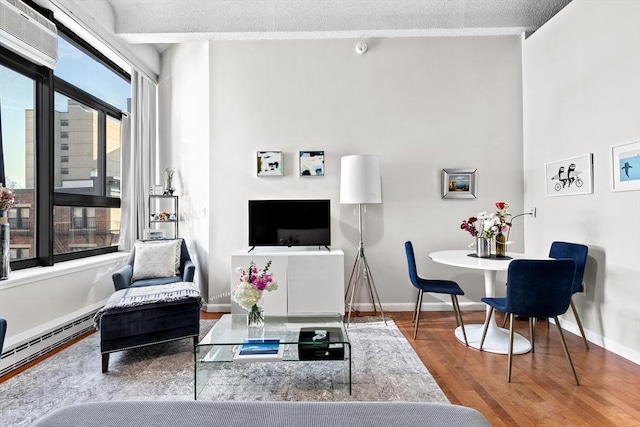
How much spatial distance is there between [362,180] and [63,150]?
3.02 meters

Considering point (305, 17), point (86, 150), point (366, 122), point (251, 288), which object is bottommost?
point (251, 288)

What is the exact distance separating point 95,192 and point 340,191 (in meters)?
2.74

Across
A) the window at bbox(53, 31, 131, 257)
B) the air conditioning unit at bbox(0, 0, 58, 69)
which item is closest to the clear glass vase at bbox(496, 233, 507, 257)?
the window at bbox(53, 31, 131, 257)

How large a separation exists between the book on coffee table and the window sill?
178 centimetres

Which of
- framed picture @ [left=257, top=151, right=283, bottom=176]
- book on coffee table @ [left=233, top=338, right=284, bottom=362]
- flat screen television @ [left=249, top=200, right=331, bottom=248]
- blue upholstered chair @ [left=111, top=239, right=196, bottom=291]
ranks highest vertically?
framed picture @ [left=257, top=151, right=283, bottom=176]

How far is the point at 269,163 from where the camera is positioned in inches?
164

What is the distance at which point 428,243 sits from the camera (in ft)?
13.8

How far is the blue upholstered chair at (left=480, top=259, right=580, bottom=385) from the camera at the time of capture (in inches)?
97.2

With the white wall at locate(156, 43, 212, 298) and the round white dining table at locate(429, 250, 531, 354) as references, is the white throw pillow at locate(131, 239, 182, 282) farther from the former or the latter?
the round white dining table at locate(429, 250, 531, 354)

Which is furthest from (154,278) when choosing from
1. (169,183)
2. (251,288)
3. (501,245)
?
(501,245)

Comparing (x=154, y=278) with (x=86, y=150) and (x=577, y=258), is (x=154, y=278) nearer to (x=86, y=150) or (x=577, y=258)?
(x=86, y=150)

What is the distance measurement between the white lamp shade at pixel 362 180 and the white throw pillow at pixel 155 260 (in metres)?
1.93

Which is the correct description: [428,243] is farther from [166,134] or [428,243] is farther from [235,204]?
[166,134]

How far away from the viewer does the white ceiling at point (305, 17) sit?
11.3 feet
